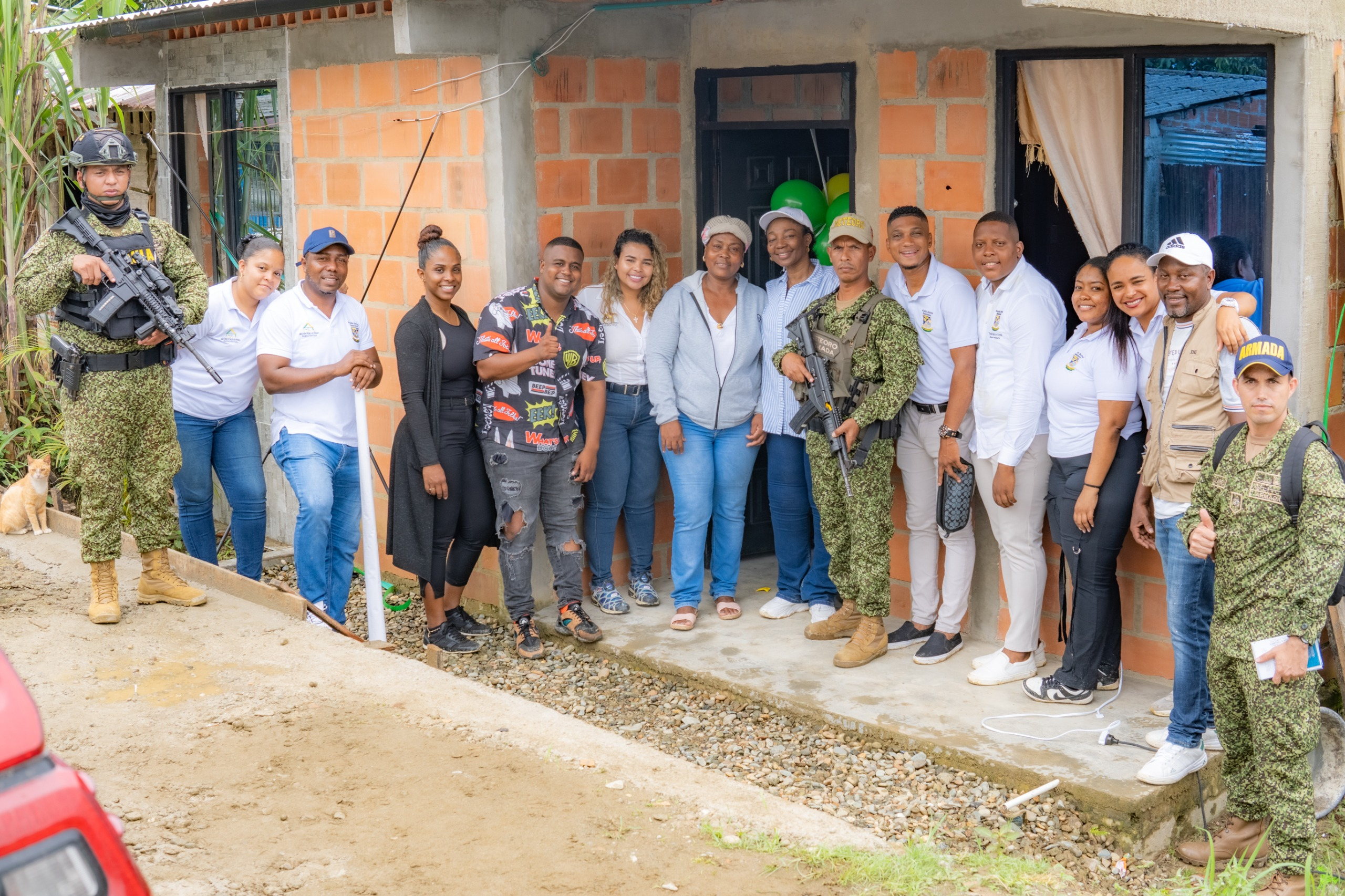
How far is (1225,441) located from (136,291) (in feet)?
13.3

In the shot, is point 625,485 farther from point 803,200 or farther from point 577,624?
point 803,200

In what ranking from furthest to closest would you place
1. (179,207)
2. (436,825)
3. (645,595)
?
(179,207)
(645,595)
(436,825)

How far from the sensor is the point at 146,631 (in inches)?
221

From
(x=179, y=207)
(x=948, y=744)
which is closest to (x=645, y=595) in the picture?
(x=948, y=744)

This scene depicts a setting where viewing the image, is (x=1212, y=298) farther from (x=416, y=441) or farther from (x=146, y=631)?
(x=146, y=631)

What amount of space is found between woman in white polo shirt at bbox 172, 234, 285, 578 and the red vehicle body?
172 inches

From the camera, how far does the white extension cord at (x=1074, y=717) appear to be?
5.08 metres

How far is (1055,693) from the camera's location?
5355 millimetres

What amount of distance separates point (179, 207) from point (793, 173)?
407 centimetres

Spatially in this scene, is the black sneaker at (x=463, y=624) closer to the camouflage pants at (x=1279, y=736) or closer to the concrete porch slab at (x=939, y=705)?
the concrete porch slab at (x=939, y=705)

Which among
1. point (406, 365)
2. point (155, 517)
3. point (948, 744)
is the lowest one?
point (948, 744)

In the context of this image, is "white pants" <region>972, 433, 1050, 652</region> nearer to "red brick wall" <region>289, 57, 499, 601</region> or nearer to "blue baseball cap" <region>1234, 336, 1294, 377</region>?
"blue baseball cap" <region>1234, 336, 1294, 377</region>

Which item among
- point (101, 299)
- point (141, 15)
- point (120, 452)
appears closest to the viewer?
point (101, 299)

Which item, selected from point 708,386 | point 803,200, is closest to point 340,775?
point 708,386
